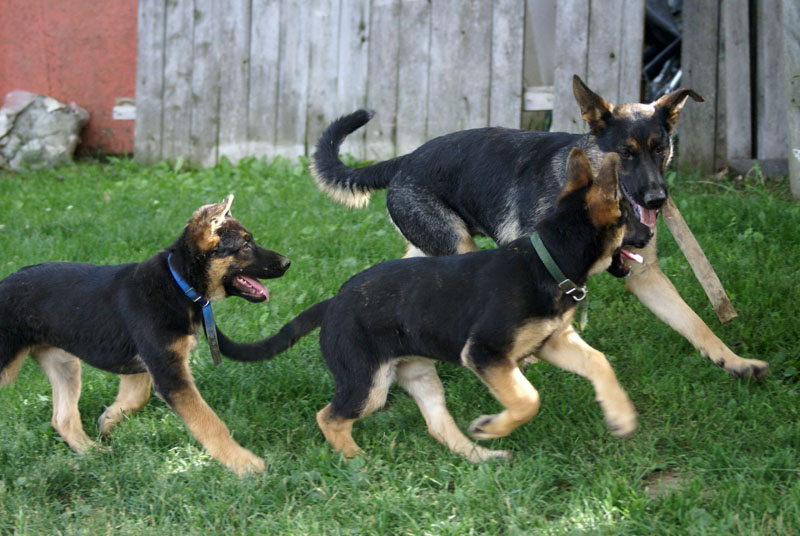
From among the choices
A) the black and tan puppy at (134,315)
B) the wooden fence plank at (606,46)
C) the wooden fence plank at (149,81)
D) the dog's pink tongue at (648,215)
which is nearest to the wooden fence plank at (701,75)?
the wooden fence plank at (606,46)

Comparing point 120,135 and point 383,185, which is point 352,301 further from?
point 120,135


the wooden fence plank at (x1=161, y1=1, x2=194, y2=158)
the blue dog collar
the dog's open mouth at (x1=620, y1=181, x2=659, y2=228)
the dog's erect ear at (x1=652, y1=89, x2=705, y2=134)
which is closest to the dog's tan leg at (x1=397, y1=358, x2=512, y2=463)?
the blue dog collar

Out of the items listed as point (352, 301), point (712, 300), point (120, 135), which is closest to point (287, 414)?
point (352, 301)

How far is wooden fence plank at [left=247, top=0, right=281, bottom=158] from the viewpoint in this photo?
10914 millimetres

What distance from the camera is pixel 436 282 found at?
427cm

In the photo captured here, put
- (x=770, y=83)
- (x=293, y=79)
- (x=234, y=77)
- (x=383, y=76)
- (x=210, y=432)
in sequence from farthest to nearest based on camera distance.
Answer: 1. (x=234, y=77)
2. (x=293, y=79)
3. (x=383, y=76)
4. (x=770, y=83)
5. (x=210, y=432)

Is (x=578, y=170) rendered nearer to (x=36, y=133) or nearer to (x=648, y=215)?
(x=648, y=215)

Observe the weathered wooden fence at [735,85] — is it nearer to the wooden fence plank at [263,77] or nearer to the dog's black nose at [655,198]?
the dog's black nose at [655,198]

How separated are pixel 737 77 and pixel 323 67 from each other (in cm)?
491

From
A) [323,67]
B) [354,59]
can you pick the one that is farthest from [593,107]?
[323,67]

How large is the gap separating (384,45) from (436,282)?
21.3 ft

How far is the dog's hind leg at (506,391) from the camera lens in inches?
155

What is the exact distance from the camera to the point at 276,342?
4555 millimetres

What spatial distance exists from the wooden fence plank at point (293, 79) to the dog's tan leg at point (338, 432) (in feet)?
23.1
